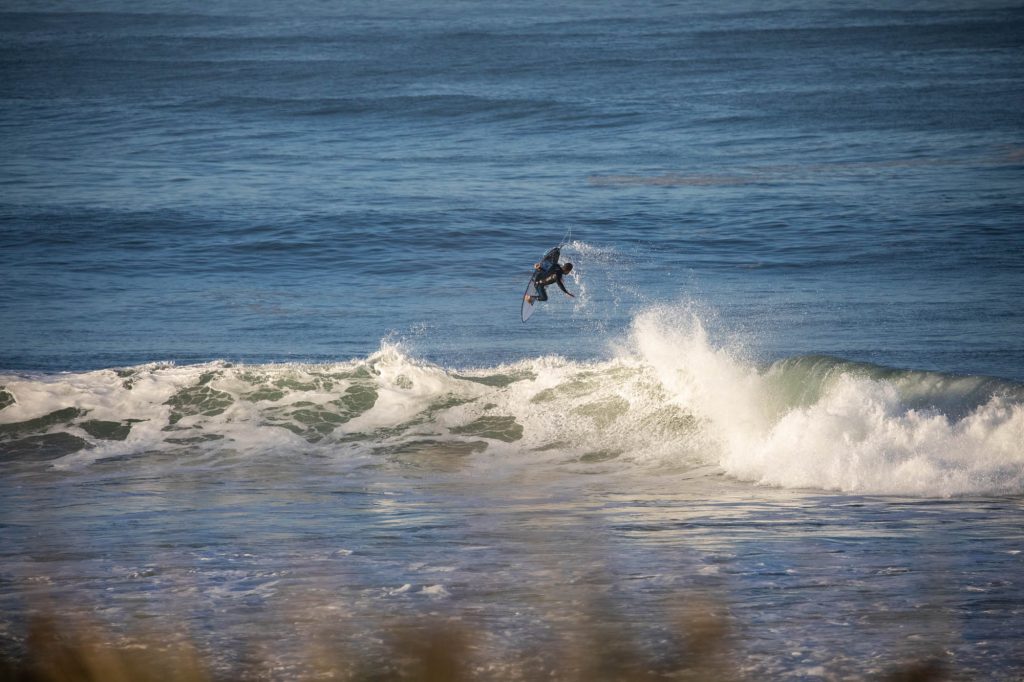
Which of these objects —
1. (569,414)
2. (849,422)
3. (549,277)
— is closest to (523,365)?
(569,414)

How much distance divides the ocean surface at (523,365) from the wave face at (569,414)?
57 millimetres

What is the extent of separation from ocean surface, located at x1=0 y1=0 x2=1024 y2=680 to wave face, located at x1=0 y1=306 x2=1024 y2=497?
6 centimetres

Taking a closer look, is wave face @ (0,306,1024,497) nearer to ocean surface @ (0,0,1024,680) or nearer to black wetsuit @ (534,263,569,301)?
ocean surface @ (0,0,1024,680)

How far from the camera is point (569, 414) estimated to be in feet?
49.3

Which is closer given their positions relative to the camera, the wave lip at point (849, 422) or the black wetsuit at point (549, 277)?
the wave lip at point (849, 422)

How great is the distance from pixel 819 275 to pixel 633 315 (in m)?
4.61

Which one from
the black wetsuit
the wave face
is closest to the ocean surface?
the wave face

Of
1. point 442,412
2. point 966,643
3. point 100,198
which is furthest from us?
point 100,198

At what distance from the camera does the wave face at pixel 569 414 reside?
1261 cm

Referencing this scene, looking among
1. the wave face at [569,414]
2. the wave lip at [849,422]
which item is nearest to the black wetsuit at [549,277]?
the wave face at [569,414]

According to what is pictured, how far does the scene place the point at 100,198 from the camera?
29828 millimetres

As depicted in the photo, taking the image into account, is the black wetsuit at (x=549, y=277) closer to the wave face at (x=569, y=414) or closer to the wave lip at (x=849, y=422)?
the wave face at (x=569, y=414)

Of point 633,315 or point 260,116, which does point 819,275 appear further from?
point 260,116

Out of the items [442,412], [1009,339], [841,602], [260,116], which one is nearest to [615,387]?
[442,412]
